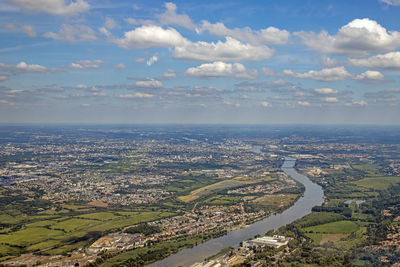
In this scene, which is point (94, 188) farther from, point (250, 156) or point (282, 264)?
point (250, 156)

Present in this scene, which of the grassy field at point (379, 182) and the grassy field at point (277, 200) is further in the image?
the grassy field at point (379, 182)

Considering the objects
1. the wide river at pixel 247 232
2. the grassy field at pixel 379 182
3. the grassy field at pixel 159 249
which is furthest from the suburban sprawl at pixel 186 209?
the wide river at pixel 247 232

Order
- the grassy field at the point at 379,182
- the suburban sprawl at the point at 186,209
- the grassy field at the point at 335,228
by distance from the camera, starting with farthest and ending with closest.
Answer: the grassy field at the point at 379,182 < the grassy field at the point at 335,228 < the suburban sprawl at the point at 186,209

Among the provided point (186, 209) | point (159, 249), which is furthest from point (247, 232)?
point (186, 209)

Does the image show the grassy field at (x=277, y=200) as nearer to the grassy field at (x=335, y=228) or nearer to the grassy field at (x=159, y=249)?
the grassy field at (x=335, y=228)

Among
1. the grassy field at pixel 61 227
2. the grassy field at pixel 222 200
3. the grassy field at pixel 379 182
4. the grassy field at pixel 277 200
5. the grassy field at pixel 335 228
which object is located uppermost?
the grassy field at pixel 379 182

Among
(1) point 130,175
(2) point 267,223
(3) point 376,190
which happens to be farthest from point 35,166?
(3) point 376,190

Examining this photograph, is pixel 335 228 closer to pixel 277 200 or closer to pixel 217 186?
pixel 277 200
